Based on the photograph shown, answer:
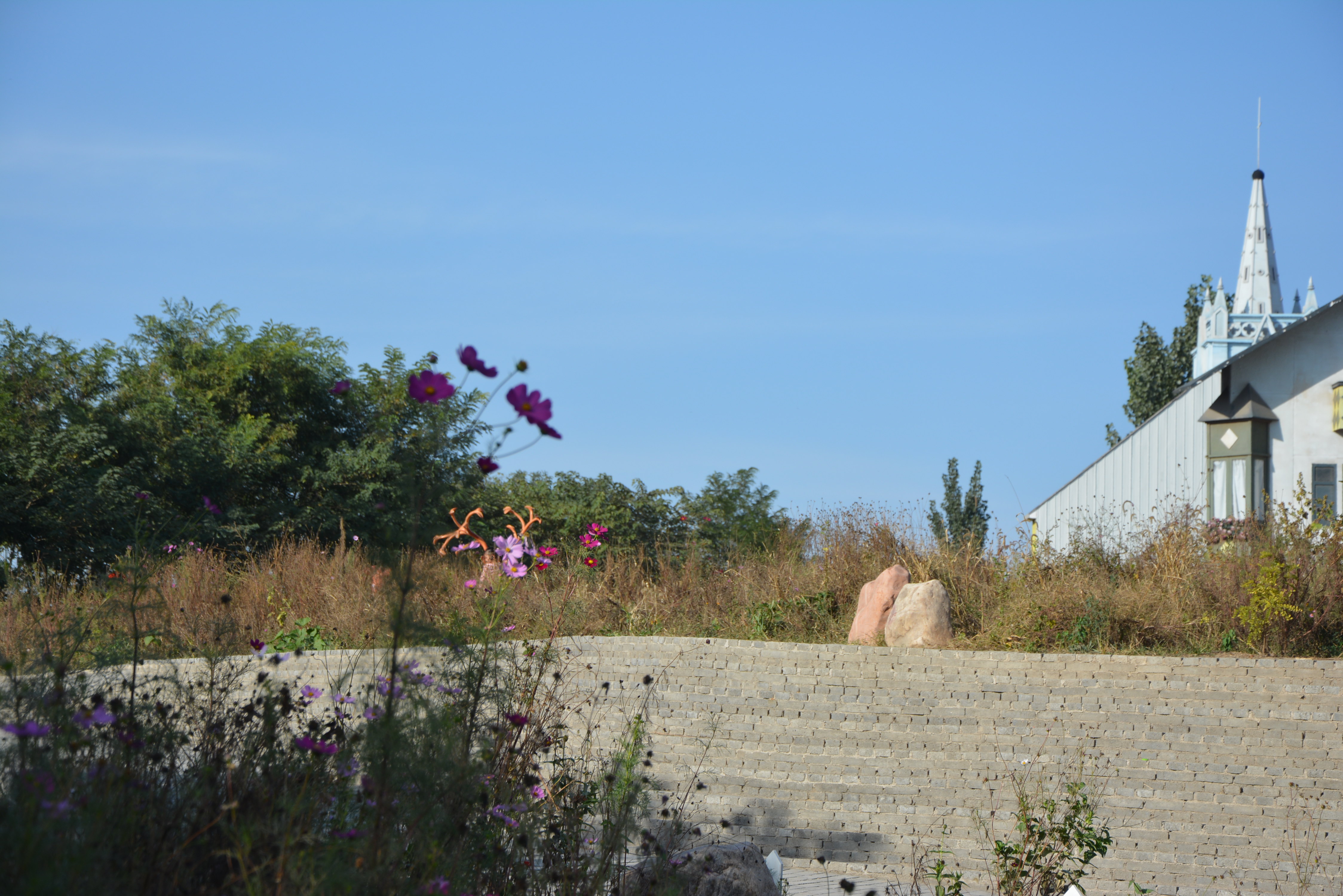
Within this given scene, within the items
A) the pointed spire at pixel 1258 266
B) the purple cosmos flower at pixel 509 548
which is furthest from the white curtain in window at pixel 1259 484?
the purple cosmos flower at pixel 509 548

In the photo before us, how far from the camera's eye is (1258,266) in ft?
62.8

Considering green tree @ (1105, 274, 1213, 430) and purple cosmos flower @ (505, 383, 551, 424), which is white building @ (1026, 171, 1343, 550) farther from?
purple cosmos flower @ (505, 383, 551, 424)

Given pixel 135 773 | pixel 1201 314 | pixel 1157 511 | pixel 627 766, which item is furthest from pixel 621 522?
pixel 135 773

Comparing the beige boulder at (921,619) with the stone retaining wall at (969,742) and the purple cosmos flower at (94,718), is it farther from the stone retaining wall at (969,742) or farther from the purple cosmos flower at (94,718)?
the purple cosmos flower at (94,718)

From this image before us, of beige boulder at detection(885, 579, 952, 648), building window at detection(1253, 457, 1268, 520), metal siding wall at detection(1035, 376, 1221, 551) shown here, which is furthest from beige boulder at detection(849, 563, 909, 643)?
building window at detection(1253, 457, 1268, 520)

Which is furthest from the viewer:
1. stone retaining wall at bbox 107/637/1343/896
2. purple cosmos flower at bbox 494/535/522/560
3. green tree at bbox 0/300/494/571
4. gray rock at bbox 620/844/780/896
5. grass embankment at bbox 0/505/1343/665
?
green tree at bbox 0/300/494/571

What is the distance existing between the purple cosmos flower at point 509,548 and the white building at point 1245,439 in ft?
35.9

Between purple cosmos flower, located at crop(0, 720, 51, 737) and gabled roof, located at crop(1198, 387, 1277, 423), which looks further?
gabled roof, located at crop(1198, 387, 1277, 423)

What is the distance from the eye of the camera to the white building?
46.3 ft

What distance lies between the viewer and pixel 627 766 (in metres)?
3.24

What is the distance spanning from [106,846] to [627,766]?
1758mm

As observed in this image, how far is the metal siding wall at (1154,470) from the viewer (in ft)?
48.0

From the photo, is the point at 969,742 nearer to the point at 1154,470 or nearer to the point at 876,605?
the point at 876,605

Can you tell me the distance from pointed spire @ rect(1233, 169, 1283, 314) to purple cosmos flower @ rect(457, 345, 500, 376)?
20.3m
